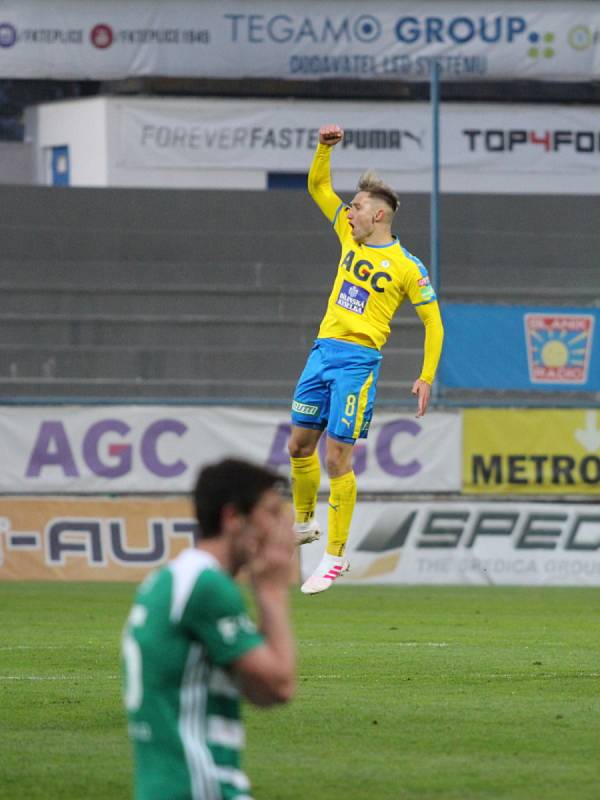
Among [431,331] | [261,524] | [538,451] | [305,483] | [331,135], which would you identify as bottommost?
[538,451]

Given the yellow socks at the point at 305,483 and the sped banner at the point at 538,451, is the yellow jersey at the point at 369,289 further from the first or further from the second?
the sped banner at the point at 538,451

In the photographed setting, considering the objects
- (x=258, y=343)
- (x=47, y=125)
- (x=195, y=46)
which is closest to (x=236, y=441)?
(x=258, y=343)

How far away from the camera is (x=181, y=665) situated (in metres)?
4.17

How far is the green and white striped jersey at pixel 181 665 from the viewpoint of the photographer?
4.10 metres

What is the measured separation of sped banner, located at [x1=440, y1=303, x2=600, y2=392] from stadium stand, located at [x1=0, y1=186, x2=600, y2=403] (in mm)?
1053

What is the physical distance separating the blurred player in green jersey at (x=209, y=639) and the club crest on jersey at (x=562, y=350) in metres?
15.7

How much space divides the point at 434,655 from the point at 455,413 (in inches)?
357

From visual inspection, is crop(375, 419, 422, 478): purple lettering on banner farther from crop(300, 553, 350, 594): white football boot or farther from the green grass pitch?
crop(300, 553, 350, 594): white football boot

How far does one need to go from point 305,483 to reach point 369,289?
1.27 metres

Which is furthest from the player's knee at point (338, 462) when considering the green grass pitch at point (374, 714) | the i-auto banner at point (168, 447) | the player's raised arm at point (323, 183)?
the i-auto banner at point (168, 447)

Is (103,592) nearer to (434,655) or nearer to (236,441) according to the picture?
(236,441)

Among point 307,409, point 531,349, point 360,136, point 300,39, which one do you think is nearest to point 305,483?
point 307,409

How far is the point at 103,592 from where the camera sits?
53.9 feet

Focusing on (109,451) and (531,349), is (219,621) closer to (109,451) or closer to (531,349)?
(109,451)
